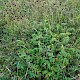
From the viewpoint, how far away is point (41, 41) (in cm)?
301

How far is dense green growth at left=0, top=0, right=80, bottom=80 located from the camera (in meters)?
2.82

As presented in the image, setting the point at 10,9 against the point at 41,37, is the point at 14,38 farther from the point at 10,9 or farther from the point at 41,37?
the point at 10,9

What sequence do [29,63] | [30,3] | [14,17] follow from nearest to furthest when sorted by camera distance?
1. [29,63]
2. [14,17]
3. [30,3]

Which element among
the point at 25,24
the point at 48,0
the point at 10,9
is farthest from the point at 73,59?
the point at 10,9

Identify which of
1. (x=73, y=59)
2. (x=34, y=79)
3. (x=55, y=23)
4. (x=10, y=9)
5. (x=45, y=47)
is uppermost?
(x=10, y=9)

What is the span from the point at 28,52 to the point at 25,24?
55 cm

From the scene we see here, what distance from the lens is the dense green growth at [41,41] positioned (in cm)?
282

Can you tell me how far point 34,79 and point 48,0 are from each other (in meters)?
1.40

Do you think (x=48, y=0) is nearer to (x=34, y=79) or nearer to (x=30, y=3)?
(x=30, y=3)

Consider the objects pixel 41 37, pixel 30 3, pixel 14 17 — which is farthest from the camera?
pixel 30 3

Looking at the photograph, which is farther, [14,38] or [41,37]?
[14,38]

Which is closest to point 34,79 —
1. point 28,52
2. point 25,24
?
point 28,52

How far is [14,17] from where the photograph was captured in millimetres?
3502

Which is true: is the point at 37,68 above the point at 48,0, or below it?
below
